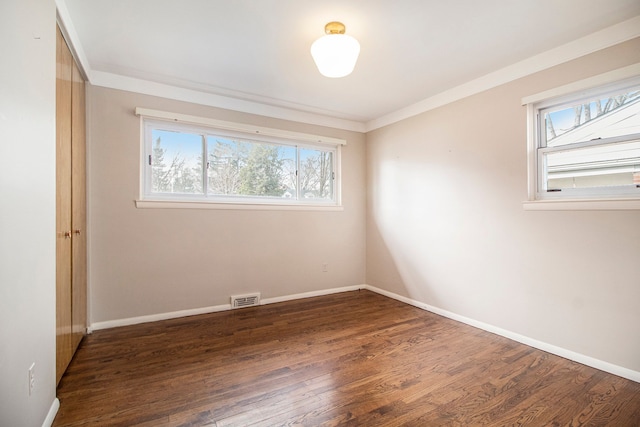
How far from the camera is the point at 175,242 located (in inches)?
126

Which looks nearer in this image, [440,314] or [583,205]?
[583,205]

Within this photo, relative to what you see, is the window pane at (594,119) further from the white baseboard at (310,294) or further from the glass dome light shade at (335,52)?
the white baseboard at (310,294)

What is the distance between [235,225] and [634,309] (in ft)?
11.7

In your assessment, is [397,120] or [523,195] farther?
[397,120]

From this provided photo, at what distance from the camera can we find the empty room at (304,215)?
165cm

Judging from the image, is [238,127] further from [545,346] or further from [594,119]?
[545,346]

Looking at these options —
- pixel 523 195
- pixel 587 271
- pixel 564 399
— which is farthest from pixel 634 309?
pixel 523 195

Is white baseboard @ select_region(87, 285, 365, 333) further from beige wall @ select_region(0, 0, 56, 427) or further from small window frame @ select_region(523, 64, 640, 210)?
small window frame @ select_region(523, 64, 640, 210)

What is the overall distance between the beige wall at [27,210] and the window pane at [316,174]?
2.78 metres

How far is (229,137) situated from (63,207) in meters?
1.90

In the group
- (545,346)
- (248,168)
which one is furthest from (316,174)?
(545,346)

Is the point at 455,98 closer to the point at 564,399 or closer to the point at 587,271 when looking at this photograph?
the point at 587,271

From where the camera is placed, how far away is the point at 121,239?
296 cm

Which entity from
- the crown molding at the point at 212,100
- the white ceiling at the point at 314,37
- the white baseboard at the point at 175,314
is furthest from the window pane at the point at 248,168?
the white baseboard at the point at 175,314
